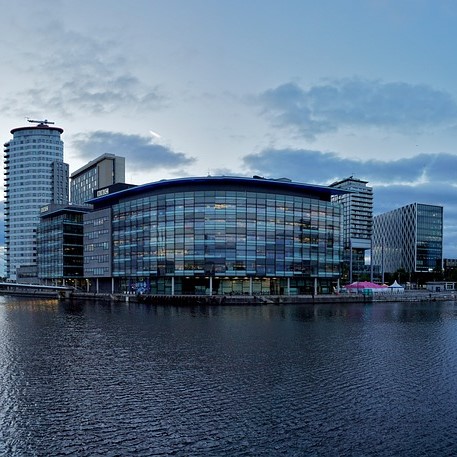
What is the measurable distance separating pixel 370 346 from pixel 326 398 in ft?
77.2

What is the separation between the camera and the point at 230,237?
129125mm

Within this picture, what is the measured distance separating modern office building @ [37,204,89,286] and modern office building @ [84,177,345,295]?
41759 mm

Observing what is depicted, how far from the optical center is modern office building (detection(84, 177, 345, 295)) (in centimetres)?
12900

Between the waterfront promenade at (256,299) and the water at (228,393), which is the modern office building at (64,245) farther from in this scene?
the water at (228,393)

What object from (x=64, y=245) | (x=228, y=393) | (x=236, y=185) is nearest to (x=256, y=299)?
(x=236, y=185)

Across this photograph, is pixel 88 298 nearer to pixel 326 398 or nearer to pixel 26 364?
pixel 26 364

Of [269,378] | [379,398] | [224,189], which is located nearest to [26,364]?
[269,378]

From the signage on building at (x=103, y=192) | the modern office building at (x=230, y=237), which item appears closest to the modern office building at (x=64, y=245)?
the signage on building at (x=103, y=192)

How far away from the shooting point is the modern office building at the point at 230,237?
5079 inches

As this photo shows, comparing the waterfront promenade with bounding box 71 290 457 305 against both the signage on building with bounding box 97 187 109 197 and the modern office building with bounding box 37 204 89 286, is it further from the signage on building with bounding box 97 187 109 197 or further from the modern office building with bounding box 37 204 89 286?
the modern office building with bounding box 37 204 89 286

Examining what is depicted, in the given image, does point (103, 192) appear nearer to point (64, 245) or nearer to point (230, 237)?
point (64, 245)

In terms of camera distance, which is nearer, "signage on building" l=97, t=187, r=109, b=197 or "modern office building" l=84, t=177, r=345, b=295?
"modern office building" l=84, t=177, r=345, b=295

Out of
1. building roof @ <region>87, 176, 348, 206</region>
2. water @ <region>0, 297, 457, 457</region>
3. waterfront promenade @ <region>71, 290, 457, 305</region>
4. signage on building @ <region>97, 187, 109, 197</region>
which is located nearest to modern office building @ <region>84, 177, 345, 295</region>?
building roof @ <region>87, 176, 348, 206</region>

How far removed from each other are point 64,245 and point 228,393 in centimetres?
15625
